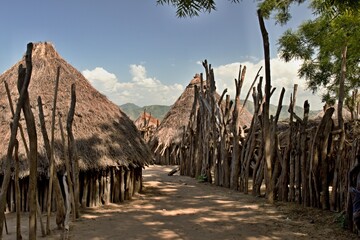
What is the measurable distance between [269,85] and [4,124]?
18.4 feet

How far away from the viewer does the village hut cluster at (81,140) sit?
22.5 feet

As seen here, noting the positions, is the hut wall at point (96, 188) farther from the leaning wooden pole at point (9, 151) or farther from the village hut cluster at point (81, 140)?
the leaning wooden pole at point (9, 151)

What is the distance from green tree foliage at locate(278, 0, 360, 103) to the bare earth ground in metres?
4.76

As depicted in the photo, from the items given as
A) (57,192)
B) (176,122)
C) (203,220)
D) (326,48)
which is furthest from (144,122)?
(57,192)

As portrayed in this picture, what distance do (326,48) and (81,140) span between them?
7.01 metres

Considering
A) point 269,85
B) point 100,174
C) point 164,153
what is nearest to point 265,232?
point 269,85

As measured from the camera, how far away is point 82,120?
7.80 meters

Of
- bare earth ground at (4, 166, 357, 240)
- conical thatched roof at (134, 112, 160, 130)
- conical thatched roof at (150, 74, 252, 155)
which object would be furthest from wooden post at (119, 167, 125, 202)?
conical thatched roof at (134, 112, 160, 130)

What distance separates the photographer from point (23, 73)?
356cm

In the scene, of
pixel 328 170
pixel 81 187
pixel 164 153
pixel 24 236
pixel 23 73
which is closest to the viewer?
pixel 23 73

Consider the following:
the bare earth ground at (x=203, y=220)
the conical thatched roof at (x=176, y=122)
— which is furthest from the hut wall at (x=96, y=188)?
the conical thatched roof at (x=176, y=122)

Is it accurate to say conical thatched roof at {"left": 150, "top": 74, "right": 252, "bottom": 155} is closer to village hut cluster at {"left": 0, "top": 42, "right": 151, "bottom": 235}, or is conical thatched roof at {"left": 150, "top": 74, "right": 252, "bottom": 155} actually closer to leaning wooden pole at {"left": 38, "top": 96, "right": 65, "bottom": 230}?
village hut cluster at {"left": 0, "top": 42, "right": 151, "bottom": 235}

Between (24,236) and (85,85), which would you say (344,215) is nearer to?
(24,236)

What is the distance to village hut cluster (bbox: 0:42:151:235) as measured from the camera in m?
6.87
